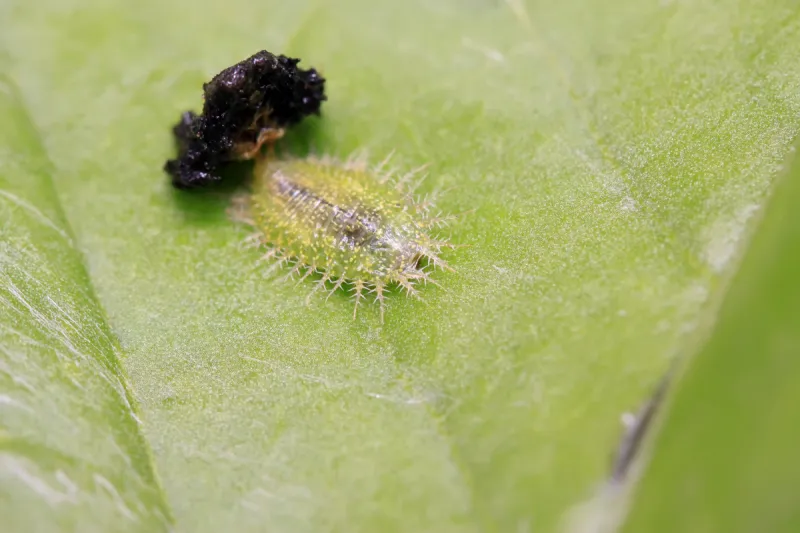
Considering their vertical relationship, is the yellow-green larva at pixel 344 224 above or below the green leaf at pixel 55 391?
above

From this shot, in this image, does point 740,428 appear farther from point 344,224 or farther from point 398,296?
point 344,224

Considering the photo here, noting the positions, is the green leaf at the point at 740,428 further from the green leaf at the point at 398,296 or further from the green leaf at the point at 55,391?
the green leaf at the point at 55,391

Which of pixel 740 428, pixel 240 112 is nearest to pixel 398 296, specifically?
pixel 240 112

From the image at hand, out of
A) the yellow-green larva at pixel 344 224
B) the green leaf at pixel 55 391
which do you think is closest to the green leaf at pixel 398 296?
the green leaf at pixel 55 391

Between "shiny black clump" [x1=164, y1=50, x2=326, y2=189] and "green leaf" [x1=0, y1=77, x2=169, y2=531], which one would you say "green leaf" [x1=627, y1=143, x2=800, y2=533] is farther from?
"shiny black clump" [x1=164, y1=50, x2=326, y2=189]

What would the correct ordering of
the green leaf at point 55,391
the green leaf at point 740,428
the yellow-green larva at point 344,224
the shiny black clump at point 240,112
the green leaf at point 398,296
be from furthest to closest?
1. the shiny black clump at point 240,112
2. the yellow-green larva at point 344,224
3. the green leaf at point 398,296
4. the green leaf at point 55,391
5. the green leaf at point 740,428

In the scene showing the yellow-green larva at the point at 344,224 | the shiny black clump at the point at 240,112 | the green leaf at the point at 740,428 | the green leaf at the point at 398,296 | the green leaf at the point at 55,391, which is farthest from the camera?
the shiny black clump at the point at 240,112
